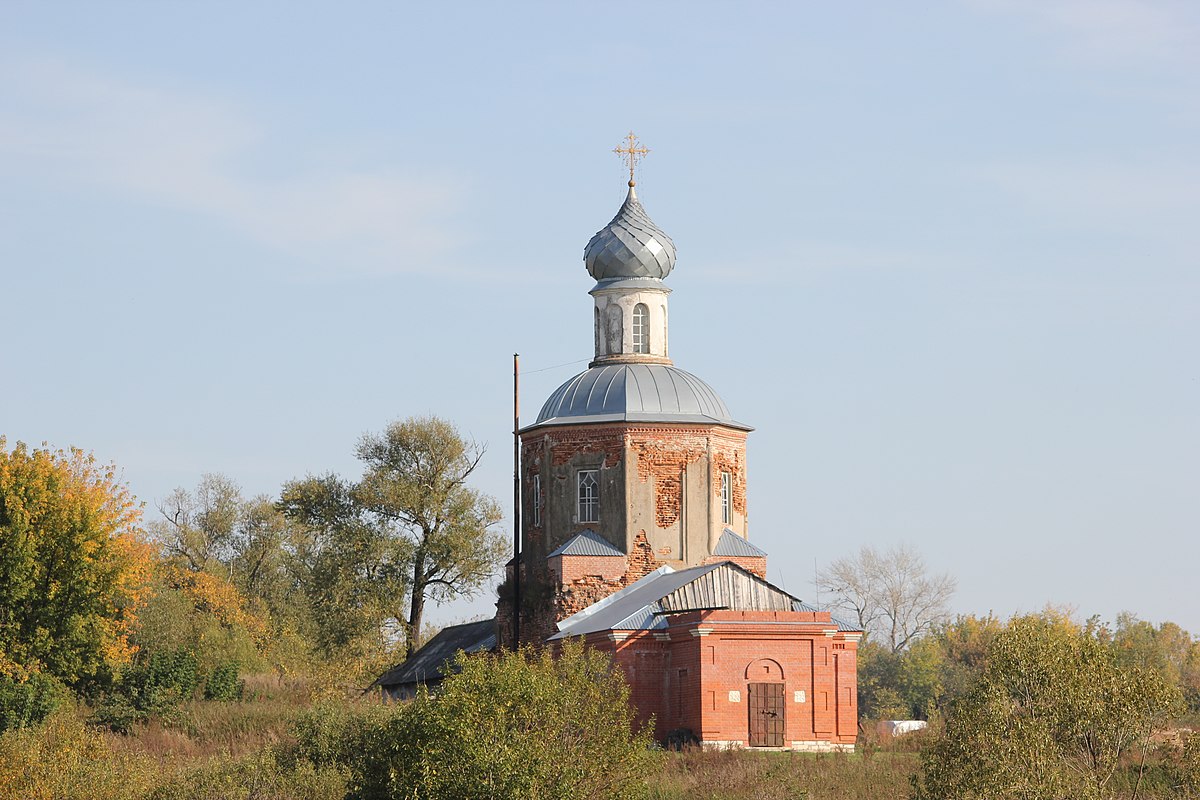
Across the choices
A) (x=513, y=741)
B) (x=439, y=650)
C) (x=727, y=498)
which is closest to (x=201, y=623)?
(x=439, y=650)

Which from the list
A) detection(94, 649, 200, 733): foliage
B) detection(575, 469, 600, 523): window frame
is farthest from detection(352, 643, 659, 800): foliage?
detection(94, 649, 200, 733): foliage

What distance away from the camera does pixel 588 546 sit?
3625 cm

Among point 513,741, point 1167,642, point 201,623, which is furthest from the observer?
point 1167,642

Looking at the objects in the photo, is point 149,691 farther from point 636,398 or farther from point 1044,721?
point 1044,721

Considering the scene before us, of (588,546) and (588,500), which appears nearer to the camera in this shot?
(588,546)

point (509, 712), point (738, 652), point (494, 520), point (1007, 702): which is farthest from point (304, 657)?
point (1007, 702)

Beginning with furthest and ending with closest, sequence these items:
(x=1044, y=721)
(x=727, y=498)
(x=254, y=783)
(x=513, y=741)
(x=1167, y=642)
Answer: (x=1167, y=642) → (x=727, y=498) → (x=254, y=783) → (x=513, y=741) → (x=1044, y=721)

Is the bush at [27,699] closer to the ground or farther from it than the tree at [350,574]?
closer to the ground

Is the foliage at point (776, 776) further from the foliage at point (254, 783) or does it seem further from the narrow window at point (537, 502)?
the narrow window at point (537, 502)

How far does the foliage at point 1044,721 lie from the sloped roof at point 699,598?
42.6 feet

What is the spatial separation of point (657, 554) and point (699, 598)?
10.2 ft

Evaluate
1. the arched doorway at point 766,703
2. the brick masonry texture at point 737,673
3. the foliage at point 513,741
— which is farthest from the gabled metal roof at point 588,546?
the foliage at point 513,741

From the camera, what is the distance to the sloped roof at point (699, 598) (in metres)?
32.8

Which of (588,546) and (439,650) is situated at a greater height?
(588,546)
